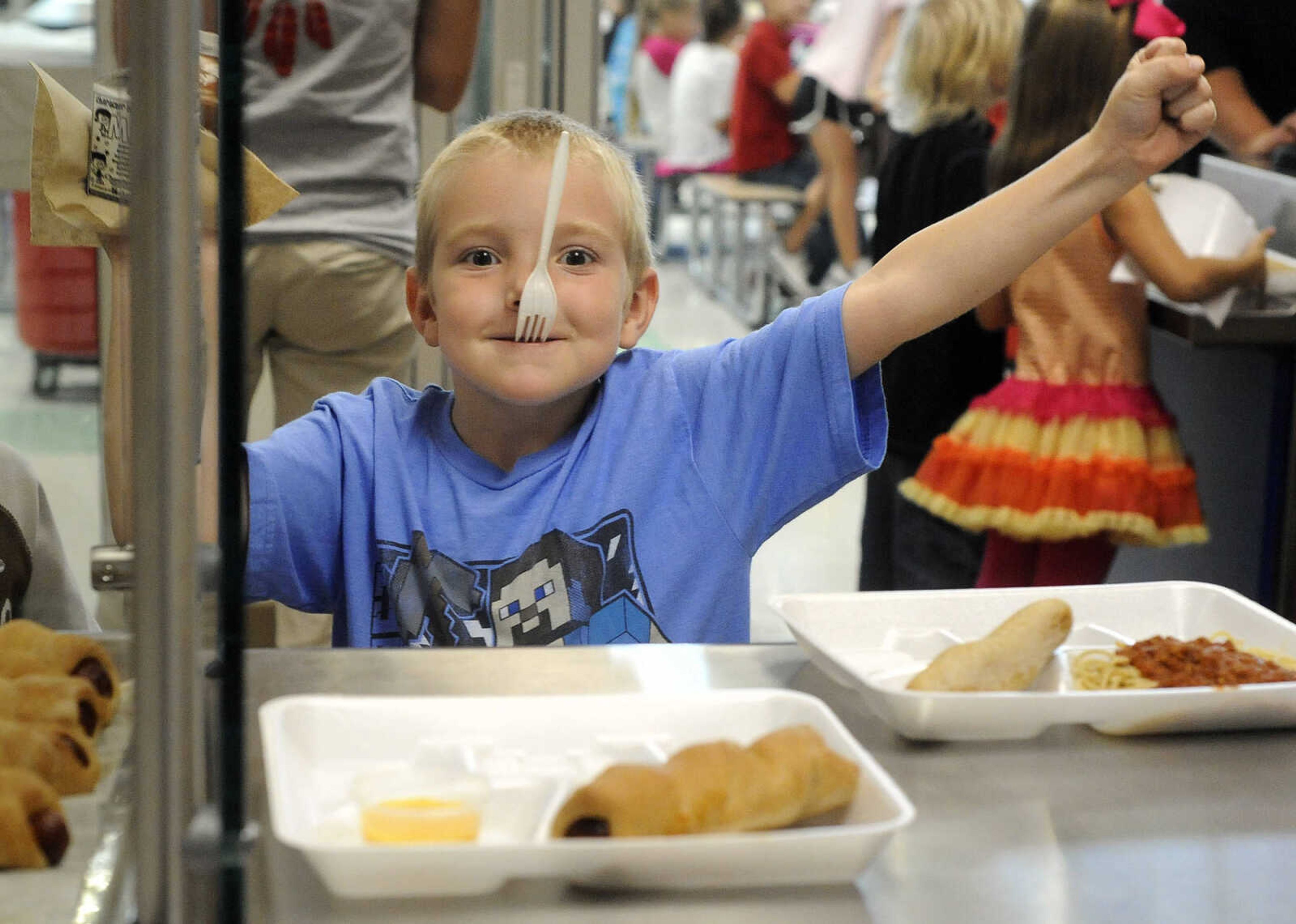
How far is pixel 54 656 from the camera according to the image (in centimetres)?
62

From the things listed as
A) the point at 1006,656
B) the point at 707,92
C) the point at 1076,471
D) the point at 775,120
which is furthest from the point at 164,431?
the point at 707,92

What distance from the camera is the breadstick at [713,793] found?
1.85ft

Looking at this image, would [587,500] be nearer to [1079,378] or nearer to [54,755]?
[54,755]

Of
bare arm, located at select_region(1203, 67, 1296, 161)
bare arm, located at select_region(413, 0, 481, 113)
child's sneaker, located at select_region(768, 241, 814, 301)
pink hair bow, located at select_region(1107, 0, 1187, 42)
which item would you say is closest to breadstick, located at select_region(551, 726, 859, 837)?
bare arm, located at select_region(413, 0, 481, 113)

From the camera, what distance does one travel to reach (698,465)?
1.17m

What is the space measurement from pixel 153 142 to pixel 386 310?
1.67 meters

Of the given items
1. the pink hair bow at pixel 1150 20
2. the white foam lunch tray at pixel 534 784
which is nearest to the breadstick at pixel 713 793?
the white foam lunch tray at pixel 534 784

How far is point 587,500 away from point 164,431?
2.25 feet

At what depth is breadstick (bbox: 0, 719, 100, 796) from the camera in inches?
21.3

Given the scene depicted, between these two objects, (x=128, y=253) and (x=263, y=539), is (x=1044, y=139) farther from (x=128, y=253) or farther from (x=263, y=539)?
(x=128, y=253)

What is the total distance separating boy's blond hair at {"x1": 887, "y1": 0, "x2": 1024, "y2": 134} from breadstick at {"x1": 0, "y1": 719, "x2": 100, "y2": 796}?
2327 mm

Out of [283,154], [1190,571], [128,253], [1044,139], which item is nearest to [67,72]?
[128,253]

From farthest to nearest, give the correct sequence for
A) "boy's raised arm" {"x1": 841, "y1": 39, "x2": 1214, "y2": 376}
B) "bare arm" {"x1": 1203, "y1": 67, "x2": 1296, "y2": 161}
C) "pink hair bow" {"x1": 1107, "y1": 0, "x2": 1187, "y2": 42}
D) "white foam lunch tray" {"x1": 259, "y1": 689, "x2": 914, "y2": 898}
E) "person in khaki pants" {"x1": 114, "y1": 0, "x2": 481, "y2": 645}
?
"bare arm" {"x1": 1203, "y1": 67, "x2": 1296, "y2": 161} < "pink hair bow" {"x1": 1107, "y1": 0, "x2": 1187, "y2": 42} < "person in khaki pants" {"x1": 114, "y1": 0, "x2": 481, "y2": 645} < "boy's raised arm" {"x1": 841, "y1": 39, "x2": 1214, "y2": 376} < "white foam lunch tray" {"x1": 259, "y1": 689, "x2": 914, "y2": 898}

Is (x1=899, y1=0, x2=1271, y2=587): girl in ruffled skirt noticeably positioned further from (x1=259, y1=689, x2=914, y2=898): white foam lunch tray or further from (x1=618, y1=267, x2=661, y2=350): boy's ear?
(x1=259, y1=689, x2=914, y2=898): white foam lunch tray
